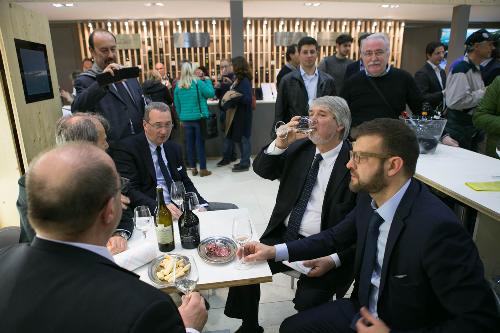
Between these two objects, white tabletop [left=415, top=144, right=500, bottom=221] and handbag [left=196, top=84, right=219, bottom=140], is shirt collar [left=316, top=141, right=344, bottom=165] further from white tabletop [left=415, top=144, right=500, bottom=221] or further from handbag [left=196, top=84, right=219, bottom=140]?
handbag [left=196, top=84, right=219, bottom=140]

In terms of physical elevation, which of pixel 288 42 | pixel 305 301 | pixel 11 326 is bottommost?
pixel 305 301

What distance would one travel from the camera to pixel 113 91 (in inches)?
115

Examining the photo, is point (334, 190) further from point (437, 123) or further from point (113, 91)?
point (113, 91)

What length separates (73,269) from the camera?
2.79 feet

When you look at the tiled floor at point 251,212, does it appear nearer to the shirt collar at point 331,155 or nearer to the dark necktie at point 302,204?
the dark necktie at point 302,204

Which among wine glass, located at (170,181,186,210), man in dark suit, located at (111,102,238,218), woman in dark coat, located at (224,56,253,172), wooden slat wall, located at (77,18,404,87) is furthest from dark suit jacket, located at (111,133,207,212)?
wooden slat wall, located at (77,18,404,87)

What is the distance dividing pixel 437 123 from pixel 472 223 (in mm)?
862

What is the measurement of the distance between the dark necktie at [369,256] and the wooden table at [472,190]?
86cm

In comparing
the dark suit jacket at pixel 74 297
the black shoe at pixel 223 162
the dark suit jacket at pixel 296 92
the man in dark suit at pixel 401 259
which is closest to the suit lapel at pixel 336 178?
the man in dark suit at pixel 401 259

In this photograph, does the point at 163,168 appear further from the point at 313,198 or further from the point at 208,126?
the point at 208,126

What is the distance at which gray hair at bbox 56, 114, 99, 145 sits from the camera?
1914 mm

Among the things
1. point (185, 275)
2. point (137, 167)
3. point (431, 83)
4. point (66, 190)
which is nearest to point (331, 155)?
point (185, 275)

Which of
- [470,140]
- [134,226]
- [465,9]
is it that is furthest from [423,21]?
[134,226]

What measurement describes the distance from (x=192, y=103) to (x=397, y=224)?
430cm
